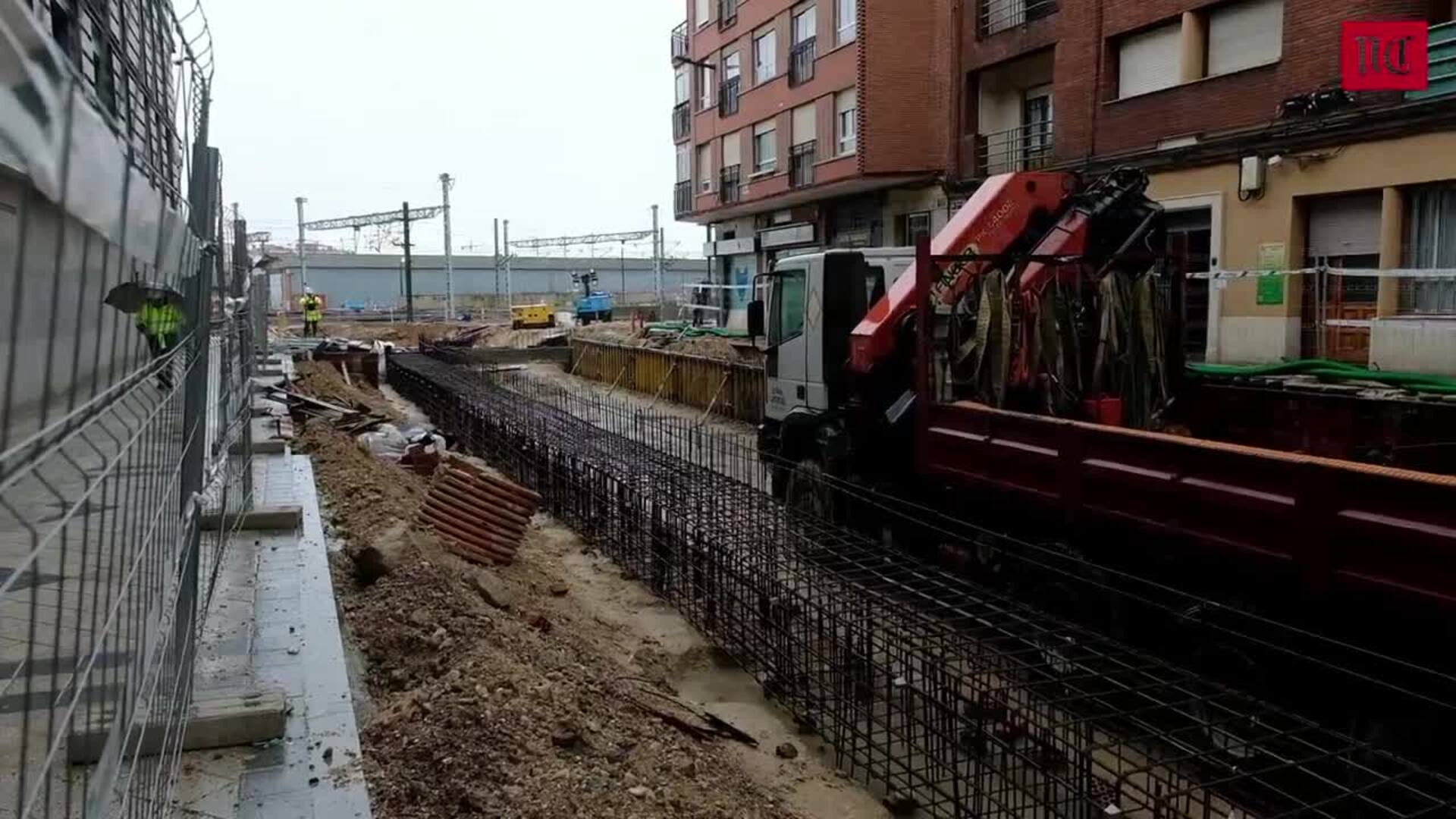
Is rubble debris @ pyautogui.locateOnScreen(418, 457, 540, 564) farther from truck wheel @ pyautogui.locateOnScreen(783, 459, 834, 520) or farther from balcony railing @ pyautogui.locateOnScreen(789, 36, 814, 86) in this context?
balcony railing @ pyautogui.locateOnScreen(789, 36, 814, 86)

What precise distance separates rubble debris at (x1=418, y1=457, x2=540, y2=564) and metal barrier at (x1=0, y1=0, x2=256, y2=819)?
16.5 ft

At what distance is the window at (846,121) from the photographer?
2647cm

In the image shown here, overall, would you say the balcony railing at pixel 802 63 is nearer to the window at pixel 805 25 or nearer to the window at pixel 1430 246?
the window at pixel 805 25

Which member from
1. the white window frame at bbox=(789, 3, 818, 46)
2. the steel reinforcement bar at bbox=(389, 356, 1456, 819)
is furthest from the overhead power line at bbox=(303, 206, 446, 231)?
the steel reinforcement bar at bbox=(389, 356, 1456, 819)

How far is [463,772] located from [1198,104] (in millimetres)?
16893

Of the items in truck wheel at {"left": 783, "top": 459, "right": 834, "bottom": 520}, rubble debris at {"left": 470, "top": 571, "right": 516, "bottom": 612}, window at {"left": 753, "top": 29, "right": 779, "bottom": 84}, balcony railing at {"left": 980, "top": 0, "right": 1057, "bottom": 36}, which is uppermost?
window at {"left": 753, "top": 29, "right": 779, "bottom": 84}

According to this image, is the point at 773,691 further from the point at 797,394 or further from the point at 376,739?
the point at 797,394

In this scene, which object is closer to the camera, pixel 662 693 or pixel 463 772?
pixel 463 772

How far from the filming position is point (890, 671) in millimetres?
5531

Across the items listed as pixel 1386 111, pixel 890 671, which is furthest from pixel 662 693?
pixel 1386 111

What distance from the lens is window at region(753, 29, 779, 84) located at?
31.2 metres

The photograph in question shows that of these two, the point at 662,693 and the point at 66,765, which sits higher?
the point at 66,765

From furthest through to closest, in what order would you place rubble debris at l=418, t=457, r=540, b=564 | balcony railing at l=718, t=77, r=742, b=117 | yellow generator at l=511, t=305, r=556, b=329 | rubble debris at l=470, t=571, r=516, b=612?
1. yellow generator at l=511, t=305, r=556, b=329
2. balcony railing at l=718, t=77, r=742, b=117
3. rubble debris at l=418, t=457, r=540, b=564
4. rubble debris at l=470, t=571, r=516, b=612

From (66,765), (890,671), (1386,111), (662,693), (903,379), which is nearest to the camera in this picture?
(66,765)
